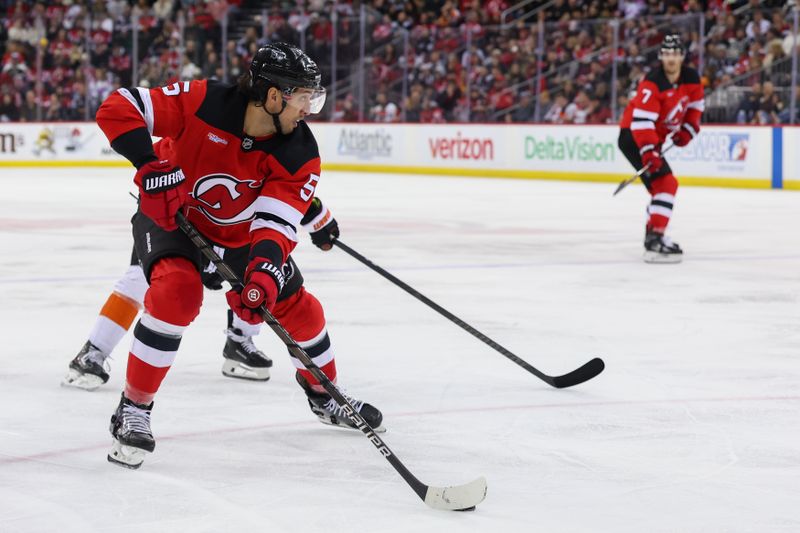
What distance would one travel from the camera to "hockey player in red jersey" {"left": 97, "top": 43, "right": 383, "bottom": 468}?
2.91 metres

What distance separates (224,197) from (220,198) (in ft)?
0.03

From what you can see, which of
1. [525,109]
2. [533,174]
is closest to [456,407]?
[533,174]

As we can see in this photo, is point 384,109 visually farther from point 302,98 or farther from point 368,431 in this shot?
point 368,431

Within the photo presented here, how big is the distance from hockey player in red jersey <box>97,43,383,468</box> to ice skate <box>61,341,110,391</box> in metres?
0.66

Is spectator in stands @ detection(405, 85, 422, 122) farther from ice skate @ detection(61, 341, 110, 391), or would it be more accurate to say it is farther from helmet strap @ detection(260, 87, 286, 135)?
helmet strap @ detection(260, 87, 286, 135)

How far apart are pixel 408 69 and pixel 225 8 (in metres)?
4.11

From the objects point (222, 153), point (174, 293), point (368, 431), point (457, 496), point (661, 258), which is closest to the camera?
point (457, 496)

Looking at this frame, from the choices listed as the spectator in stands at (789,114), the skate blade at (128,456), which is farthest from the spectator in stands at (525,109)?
the skate blade at (128,456)

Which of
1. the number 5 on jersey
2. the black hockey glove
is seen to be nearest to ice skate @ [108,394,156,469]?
the number 5 on jersey

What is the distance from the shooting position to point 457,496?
2529 millimetres

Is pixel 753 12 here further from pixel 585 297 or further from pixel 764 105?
pixel 585 297

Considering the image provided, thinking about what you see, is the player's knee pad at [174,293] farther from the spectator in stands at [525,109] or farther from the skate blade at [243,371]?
the spectator in stands at [525,109]

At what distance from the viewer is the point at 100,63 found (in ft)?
57.2

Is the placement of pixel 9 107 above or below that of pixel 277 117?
above
